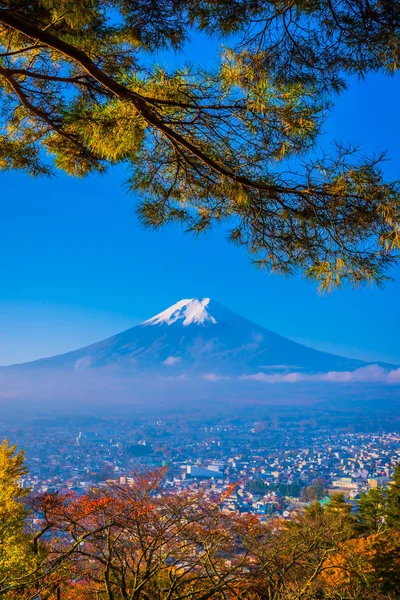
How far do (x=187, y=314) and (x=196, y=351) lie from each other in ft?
39.3

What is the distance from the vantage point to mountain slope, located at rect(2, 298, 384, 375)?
376 feet

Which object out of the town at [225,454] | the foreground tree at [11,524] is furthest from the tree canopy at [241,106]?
the town at [225,454]

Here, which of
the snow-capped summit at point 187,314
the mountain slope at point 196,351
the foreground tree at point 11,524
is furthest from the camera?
the snow-capped summit at point 187,314

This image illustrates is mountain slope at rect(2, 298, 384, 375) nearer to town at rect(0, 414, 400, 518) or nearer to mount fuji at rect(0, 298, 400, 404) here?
mount fuji at rect(0, 298, 400, 404)

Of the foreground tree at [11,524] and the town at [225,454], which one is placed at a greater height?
the foreground tree at [11,524]

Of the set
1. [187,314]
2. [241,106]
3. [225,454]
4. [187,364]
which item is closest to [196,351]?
[187,364]

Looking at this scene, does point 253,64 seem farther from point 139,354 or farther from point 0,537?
point 139,354

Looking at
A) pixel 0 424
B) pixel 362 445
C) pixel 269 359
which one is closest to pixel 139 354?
pixel 269 359

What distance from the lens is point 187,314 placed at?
131m

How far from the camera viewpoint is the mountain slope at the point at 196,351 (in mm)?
114500

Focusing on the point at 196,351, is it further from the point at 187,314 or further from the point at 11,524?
the point at 11,524

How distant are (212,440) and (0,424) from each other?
34.0 metres

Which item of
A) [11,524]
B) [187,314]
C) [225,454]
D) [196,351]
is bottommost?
[225,454]

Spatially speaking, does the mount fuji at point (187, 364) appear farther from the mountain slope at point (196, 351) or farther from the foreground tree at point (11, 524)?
the foreground tree at point (11, 524)
